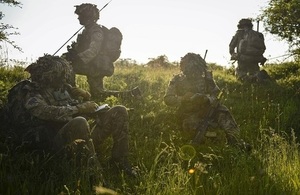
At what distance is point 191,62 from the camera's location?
27.3 ft

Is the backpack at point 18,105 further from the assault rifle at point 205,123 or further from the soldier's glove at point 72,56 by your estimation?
the soldier's glove at point 72,56

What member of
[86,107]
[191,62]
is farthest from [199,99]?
[86,107]

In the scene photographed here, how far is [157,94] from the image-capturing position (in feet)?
38.2

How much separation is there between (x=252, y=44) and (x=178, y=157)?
10.7 metres

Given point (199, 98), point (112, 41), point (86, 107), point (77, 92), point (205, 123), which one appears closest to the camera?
point (86, 107)

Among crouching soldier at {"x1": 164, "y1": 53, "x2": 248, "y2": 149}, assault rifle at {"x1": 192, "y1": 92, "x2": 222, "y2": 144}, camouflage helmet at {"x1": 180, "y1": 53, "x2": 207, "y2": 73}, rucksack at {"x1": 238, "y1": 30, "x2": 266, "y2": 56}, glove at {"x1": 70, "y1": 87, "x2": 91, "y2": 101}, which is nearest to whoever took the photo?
glove at {"x1": 70, "y1": 87, "x2": 91, "y2": 101}

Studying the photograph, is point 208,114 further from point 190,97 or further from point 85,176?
point 85,176

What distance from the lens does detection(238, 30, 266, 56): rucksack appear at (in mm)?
15797

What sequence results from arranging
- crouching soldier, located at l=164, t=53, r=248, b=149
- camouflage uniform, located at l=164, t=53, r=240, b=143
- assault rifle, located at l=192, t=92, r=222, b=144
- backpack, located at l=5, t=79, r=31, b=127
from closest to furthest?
backpack, located at l=5, t=79, r=31, b=127 < assault rifle, located at l=192, t=92, r=222, b=144 < crouching soldier, located at l=164, t=53, r=248, b=149 < camouflage uniform, located at l=164, t=53, r=240, b=143

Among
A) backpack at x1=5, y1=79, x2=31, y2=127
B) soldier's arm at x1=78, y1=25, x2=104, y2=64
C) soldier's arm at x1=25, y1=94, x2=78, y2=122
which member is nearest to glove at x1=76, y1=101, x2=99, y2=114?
soldier's arm at x1=25, y1=94, x2=78, y2=122

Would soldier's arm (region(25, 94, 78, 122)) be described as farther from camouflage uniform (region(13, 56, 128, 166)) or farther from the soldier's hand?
the soldier's hand

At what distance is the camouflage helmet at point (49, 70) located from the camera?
18.5 feet

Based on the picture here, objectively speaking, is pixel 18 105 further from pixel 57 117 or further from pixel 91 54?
pixel 91 54

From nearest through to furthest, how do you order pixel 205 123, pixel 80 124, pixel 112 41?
pixel 80 124 < pixel 205 123 < pixel 112 41
